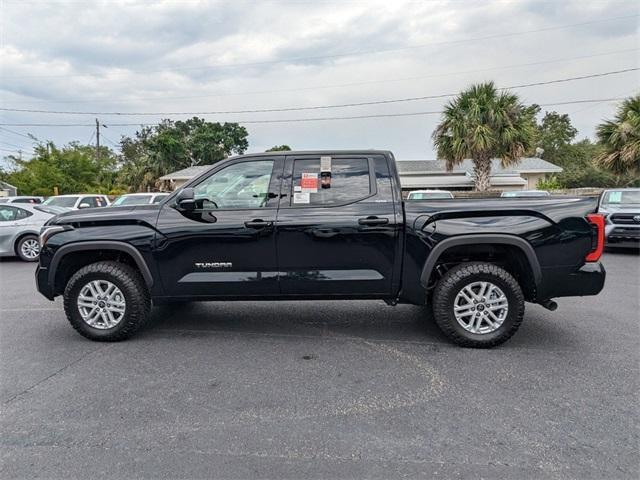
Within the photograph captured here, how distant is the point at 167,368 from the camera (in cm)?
380

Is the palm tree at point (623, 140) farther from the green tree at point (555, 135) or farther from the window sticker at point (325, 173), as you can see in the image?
the green tree at point (555, 135)

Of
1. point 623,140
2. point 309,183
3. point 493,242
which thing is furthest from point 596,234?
point 623,140

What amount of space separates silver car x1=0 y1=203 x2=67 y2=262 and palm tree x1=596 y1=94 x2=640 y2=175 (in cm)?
1886

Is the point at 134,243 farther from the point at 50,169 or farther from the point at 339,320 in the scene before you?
the point at 50,169

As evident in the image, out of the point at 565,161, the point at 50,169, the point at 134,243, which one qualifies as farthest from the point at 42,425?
the point at 565,161

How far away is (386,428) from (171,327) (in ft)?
9.98

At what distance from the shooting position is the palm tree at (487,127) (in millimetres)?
18734

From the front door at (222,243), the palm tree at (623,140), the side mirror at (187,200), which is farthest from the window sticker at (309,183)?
the palm tree at (623,140)

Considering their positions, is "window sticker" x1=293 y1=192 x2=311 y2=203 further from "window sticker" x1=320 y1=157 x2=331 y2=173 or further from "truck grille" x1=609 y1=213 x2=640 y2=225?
"truck grille" x1=609 y1=213 x2=640 y2=225

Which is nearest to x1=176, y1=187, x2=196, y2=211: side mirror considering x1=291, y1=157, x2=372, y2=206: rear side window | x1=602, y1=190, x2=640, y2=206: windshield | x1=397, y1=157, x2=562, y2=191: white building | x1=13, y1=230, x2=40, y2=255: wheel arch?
x1=291, y1=157, x2=372, y2=206: rear side window

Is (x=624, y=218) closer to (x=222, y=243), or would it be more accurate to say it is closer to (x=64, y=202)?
(x=222, y=243)

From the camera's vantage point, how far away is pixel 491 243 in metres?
4.07

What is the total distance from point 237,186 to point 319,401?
2274 mm

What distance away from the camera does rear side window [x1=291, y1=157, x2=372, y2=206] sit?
4277mm
